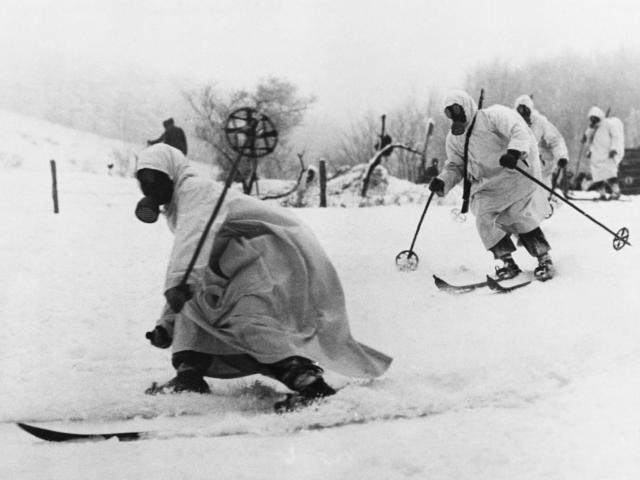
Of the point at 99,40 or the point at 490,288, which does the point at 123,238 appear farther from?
the point at 490,288

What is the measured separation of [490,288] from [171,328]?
48.0 inches

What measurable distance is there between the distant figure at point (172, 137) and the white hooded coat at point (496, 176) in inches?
45.5

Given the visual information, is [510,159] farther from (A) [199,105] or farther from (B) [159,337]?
(B) [159,337]

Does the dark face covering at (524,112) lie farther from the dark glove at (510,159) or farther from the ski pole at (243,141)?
the ski pole at (243,141)

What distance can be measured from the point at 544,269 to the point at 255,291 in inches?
57.2

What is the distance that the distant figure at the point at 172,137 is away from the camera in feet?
7.58

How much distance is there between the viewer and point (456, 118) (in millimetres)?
2984

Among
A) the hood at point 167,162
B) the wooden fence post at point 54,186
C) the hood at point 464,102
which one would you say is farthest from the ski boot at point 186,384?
the hood at point 464,102

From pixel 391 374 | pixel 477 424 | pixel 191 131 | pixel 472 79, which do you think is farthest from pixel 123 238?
pixel 477 424

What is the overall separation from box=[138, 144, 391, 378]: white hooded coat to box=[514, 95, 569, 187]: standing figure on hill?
136 cm

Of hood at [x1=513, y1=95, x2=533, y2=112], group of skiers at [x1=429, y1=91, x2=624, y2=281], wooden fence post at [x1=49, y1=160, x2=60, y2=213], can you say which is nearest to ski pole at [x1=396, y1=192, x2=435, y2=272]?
group of skiers at [x1=429, y1=91, x2=624, y2=281]

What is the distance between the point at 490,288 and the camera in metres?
2.76

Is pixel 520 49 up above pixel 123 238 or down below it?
above

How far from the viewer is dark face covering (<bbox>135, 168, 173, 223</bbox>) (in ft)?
6.83
